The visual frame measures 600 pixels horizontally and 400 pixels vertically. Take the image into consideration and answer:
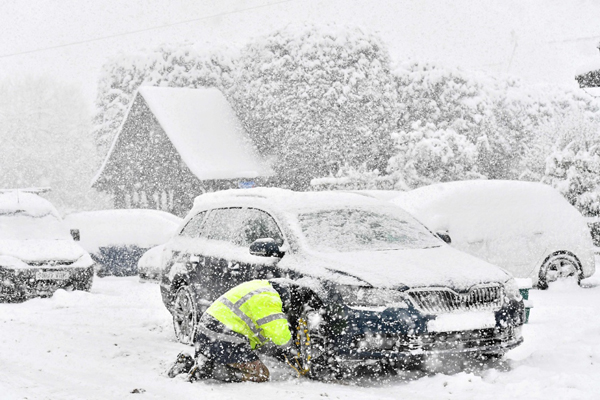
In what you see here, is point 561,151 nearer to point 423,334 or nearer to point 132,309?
point 132,309

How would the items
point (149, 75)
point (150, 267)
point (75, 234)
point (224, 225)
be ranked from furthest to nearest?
point (149, 75) → point (75, 234) → point (150, 267) → point (224, 225)

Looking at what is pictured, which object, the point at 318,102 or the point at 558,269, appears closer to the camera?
the point at 558,269

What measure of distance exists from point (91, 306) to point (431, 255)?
6.69 metres

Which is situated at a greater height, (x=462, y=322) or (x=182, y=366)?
(x=462, y=322)

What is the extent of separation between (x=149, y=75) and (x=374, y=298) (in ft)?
141

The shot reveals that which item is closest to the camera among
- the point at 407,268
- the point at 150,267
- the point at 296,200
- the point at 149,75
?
the point at 407,268

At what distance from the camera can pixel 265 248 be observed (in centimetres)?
725

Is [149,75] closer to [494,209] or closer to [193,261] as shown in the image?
[494,209]

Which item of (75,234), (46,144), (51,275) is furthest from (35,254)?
(46,144)

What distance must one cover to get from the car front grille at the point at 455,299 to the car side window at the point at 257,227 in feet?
5.91

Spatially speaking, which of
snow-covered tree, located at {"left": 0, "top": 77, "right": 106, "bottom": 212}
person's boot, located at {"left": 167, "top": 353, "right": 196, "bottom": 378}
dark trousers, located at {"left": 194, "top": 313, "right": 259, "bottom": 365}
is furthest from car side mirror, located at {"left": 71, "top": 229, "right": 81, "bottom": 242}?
snow-covered tree, located at {"left": 0, "top": 77, "right": 106, "bottom": 212}

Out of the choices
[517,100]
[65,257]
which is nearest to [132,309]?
[65,257]

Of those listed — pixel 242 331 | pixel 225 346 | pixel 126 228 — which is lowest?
pixel 126 228

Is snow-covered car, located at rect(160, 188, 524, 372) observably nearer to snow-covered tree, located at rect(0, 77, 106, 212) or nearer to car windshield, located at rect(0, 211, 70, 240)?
car windshield, located at rect(0, 211, 70, 240)
